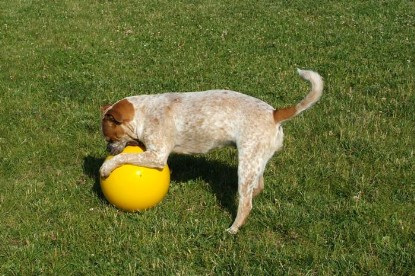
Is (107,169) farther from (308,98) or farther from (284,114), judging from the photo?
(308,98)

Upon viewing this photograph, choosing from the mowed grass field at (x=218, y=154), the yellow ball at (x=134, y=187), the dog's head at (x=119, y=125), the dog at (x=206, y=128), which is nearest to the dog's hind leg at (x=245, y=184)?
the dog at (x=206, y=128)

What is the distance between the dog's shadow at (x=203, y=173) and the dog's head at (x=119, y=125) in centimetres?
86

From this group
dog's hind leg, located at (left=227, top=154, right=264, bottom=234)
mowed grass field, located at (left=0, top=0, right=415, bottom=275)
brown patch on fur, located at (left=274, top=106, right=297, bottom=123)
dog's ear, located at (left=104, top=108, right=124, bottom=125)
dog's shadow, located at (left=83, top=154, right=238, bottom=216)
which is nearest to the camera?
mowed grass field, located at (left=0, top=0, right=415, bottom=275)

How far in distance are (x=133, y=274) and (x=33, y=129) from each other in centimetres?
492

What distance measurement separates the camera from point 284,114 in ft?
22.3

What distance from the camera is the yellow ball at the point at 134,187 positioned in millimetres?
6914

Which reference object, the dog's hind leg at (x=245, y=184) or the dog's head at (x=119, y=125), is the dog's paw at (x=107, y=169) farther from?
the dog's hind leg at (x=245, y=184)

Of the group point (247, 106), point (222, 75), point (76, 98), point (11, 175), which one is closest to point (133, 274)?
point (247, 106)

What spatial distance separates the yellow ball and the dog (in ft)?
0.33

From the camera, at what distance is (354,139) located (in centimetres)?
894

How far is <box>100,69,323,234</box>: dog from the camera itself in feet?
22.1

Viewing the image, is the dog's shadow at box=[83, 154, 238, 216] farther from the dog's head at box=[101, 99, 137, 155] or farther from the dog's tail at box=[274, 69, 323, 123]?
the dog's tail at box=[274, 69, 323, 123]

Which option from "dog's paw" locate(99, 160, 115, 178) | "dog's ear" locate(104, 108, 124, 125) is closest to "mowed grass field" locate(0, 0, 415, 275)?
"dog's paw" locate(99, 160, 115, 178)

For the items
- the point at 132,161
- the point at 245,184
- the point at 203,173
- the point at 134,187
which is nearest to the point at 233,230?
the point at 245,184
